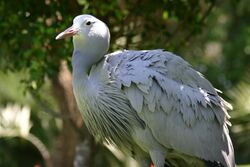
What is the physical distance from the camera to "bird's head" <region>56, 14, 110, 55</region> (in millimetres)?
Result: 7477

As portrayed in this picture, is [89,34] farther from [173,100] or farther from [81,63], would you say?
[173,100]

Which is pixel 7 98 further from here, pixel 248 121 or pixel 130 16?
pixel 130 16

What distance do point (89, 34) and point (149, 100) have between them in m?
0.84

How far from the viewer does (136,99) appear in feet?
23.9

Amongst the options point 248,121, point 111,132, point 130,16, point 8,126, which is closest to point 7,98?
point 8,126

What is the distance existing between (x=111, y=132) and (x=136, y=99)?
0.56m

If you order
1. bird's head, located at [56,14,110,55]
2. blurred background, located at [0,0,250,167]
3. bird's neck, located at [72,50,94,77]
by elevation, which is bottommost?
blurred background, located at [0,0,250,167]

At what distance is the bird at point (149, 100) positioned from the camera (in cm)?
735

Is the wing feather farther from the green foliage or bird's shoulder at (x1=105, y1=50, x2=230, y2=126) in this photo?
the green foliage

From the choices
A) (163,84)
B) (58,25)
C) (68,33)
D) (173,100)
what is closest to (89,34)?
(68,33)

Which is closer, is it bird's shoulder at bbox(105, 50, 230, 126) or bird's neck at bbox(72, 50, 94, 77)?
bird's shoulder at bbox(105, 50, 230, 126)

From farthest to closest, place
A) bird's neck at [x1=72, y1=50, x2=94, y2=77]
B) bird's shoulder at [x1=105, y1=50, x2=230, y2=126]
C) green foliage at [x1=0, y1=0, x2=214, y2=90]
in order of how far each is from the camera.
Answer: green foliage at [x1=0, y1=0, x2=214, y2=90] → bird's neck at [x1=72, y1=50, x2=94, y2=77] → bird's shoulder at [x1=105, y1=50, x2=230, y2=126]

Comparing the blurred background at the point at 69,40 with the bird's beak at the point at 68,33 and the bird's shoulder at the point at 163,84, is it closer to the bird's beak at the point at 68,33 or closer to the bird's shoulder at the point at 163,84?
the bird's beak at the point at 68,33

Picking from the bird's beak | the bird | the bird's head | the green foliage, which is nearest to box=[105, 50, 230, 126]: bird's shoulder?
the bird
